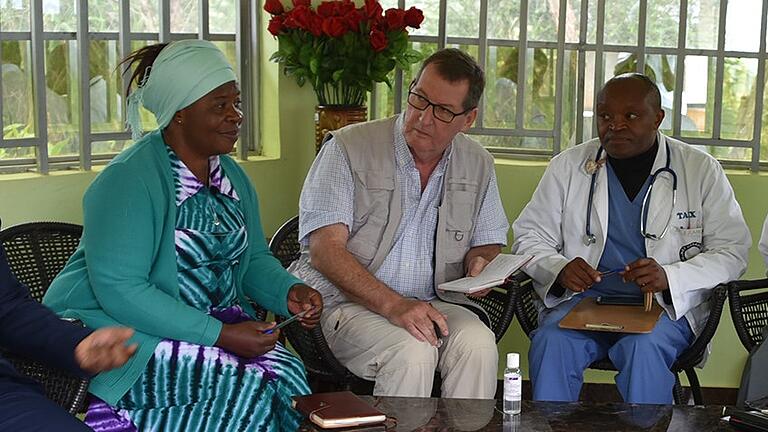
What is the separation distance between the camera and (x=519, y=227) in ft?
12.2

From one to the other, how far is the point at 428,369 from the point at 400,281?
1.16 feet

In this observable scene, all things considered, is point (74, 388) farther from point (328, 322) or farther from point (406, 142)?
point (406, 142)

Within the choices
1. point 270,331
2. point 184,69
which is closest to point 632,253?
point 270,331

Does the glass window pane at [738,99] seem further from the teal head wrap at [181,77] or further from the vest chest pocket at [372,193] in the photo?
the teal head wrap at [181,77]

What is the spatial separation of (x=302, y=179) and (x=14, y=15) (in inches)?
49.0

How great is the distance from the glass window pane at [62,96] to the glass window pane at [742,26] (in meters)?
2.44

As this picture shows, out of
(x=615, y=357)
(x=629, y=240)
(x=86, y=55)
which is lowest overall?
(x=615, y=357)

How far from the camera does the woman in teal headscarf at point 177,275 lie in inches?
107

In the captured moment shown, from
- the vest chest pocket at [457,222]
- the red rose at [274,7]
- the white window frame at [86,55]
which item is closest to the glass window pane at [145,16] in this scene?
the white window frame at [86,55]

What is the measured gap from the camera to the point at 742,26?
14.2 ft

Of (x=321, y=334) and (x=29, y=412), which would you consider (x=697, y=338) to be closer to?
(x=321, y=334)

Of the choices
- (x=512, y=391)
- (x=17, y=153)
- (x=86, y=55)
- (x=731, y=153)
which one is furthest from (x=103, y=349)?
(x=731, y=153)

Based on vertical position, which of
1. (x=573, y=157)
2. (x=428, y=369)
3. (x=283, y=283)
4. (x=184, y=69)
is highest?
(x=184, y=69)

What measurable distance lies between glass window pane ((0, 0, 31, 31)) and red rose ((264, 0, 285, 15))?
823mm
